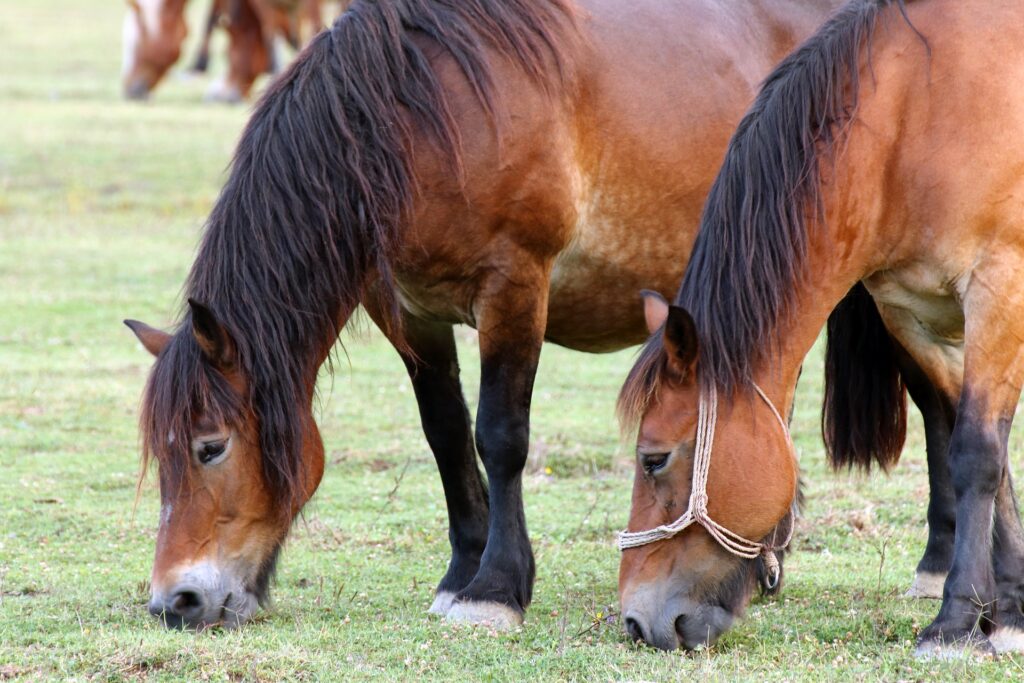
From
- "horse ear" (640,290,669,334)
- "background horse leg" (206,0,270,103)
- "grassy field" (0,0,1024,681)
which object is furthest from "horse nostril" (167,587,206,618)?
"background horse leg" (206,0,270,103)

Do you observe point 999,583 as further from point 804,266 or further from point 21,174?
point 21,174

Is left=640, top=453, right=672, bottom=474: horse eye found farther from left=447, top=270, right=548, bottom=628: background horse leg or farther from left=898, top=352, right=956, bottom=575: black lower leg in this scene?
left=898, top=352, right=956, bottom=575: black lower leg

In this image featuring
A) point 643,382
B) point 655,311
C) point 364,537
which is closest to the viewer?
point 643,382

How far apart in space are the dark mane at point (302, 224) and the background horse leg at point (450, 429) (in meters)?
0.67

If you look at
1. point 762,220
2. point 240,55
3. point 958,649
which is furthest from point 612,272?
point 240,55

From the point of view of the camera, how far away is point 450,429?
5.40m

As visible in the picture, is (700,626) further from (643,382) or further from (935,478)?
(935,478)

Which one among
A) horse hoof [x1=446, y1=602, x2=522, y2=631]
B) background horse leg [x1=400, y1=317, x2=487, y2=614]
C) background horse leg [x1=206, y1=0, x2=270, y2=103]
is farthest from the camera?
background horse leg [x1=206, y1=0, x2=270, y2=103]

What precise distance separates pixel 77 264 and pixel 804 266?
8.56 m

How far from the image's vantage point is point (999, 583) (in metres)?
4.49

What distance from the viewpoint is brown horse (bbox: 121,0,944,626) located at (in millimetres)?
4469

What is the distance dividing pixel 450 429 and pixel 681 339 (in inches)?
60.1

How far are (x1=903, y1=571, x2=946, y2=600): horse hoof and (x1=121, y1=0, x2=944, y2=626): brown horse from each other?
52.7 inches

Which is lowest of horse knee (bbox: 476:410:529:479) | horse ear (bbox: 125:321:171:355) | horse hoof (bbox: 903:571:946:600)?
horse hoof (bbox: 903:571:946:600)
